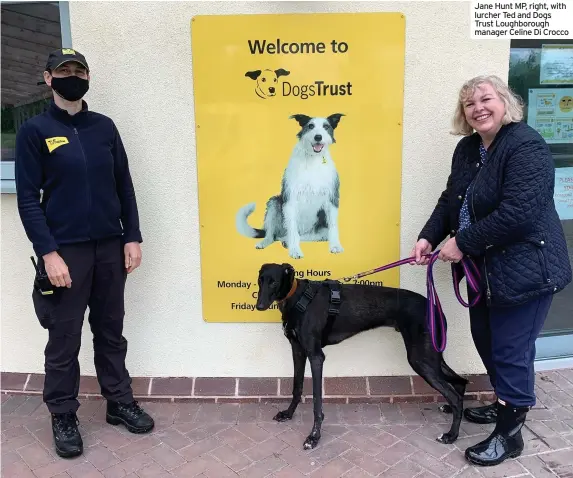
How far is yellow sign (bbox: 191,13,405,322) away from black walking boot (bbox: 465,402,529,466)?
113cm

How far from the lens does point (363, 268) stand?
3.87 meters

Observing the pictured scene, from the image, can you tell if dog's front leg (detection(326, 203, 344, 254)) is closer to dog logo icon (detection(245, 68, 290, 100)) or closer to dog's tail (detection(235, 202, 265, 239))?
dog's tail (detection(235, 202, 265, 239))

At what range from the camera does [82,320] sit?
3.37 m

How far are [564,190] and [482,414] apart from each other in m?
1.88

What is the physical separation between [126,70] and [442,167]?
2247 millimetres

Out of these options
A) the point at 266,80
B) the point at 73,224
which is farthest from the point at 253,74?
the point at 73,224

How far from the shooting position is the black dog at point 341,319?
3336 millimetres

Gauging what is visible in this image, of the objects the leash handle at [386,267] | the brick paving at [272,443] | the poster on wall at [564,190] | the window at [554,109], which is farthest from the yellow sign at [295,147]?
the poster on wall at [564,190]

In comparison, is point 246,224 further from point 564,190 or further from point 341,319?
point 564,190

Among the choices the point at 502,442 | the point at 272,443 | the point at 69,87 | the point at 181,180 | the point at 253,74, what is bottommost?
the point at 272,443

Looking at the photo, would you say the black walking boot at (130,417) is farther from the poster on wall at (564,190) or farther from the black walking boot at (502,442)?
the poster on wall at (564,190)

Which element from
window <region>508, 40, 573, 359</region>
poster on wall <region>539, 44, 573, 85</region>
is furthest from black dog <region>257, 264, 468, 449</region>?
poster on wall <region>539, 44, 573, 85</region>

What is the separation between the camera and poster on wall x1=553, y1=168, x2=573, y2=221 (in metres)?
4.23

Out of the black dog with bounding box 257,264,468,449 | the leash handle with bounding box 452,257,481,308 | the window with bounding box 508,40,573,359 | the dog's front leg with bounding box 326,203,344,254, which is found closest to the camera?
the leash handle with bounding box 452,257,481,308
